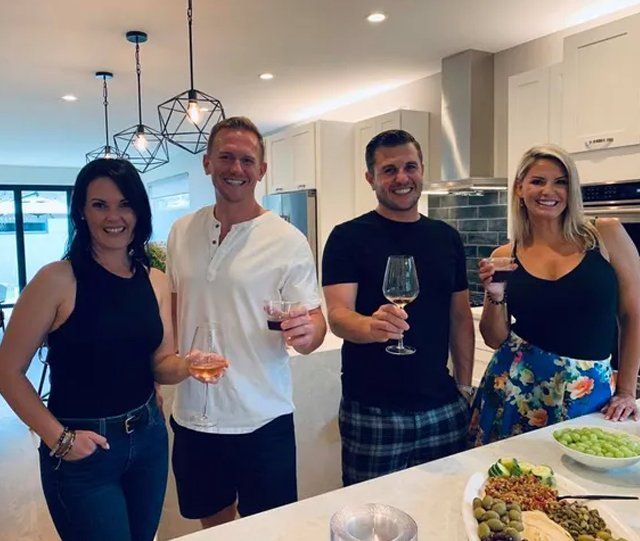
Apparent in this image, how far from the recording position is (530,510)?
96 cm

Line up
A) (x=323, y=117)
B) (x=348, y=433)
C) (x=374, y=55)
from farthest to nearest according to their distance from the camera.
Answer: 1. (x=323, y=117)
2. (x=374, y=55)
3. (x=348, y=433)

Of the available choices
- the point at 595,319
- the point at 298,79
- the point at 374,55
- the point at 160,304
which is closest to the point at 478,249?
the point at 374,55

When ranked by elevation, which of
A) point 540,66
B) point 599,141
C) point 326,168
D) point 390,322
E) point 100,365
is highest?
point 540,66

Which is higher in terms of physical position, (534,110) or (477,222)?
(534,110)

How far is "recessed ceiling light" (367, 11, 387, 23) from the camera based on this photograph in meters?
3.06

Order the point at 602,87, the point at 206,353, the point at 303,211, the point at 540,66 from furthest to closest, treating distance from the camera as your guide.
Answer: the point at 303,211 → the point at 540,66 → the point at 602,87 → the point at 206,353

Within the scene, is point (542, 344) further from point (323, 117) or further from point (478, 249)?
point (323, 117)

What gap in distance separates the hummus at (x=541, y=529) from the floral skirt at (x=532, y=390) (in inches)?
26.6

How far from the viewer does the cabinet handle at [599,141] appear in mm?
2776

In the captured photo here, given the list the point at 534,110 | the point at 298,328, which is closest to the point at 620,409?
the point at 298,328

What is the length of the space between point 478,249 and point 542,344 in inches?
96.0

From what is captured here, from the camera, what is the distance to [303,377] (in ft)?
8.24

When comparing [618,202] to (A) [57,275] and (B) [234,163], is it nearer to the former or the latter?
(B) [234,163]

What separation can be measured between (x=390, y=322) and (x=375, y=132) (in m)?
3.37
